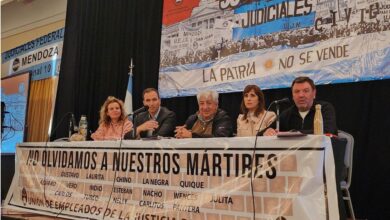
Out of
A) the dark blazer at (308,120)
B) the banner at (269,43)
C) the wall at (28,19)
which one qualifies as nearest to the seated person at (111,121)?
the banner at (269,43)

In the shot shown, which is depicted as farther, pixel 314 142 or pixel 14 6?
pixel 14 6

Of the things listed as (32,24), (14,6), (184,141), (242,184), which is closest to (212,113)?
(184,141)

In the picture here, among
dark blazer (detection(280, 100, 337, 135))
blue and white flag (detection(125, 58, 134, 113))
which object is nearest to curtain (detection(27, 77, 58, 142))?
blue and white flag (detection(125, 58, 134, 113))

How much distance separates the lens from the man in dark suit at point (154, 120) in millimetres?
2941

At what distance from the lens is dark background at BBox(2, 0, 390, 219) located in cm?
297

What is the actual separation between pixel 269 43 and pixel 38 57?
4.20 meters

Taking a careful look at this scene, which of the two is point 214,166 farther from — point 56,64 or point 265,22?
point 56,64

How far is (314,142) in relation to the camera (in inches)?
67.4

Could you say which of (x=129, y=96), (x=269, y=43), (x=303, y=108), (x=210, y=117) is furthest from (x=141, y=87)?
(x=303, y=108)

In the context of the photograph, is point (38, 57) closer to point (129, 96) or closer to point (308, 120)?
point (129, 96)

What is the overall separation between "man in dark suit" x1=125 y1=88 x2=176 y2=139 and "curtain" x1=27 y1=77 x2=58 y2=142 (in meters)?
3.13

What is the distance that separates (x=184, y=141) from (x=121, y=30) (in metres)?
3.19

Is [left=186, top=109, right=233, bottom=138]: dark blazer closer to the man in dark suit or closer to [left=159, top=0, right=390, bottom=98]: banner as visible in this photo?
A: the man in dark suit

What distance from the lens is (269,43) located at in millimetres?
3518
